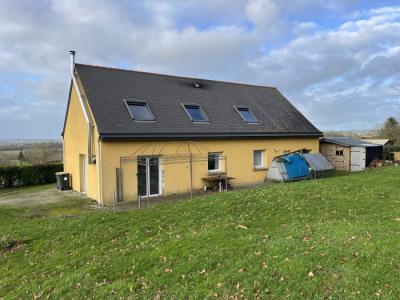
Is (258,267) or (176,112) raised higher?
(176,112)

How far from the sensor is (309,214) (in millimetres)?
8617

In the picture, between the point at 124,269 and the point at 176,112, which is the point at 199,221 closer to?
the point at 124,269

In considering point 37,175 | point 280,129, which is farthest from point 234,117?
point 37,175

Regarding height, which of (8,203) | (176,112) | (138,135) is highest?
(176,112)

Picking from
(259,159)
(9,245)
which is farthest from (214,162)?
(9,245)

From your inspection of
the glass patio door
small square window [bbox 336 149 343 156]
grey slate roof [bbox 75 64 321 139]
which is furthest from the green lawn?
small square window [bbox 336 149 343 156]

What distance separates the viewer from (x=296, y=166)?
18.7 m

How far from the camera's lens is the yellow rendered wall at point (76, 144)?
1505 centimetres

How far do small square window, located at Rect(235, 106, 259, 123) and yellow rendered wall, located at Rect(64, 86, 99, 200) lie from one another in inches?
345

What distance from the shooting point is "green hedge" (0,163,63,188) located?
1997 centimetres

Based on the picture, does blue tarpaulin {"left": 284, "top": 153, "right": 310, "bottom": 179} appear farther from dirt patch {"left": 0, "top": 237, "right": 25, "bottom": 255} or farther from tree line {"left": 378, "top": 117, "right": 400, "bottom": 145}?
tree line {"left": 378, "top": 117, "right": 400, "bottom": 145}

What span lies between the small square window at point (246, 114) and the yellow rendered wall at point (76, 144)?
8751 mm

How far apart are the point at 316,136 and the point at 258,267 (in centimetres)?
1806

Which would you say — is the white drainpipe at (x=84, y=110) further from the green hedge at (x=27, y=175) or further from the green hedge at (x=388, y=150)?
the green hedge at (x=388, y=150)
